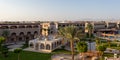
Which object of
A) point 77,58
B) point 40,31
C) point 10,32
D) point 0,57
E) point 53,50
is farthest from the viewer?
point 40,31

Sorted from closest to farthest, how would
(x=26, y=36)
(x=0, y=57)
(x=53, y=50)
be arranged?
(x=0, y=57) → (x=53, y=50) → (x=26, y=36)

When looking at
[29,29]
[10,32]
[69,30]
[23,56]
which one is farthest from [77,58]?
[29,29]

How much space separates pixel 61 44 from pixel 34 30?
2218 cm

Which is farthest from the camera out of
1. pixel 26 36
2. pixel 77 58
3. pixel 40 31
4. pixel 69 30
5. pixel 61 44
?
pixel 40 31

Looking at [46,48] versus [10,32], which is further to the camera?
[10,32]

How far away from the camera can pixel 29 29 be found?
69938 millimetres

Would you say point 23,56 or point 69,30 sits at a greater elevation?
point 69,30

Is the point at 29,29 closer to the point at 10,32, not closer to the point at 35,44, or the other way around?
the point at 10,32

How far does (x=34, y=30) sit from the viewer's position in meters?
71.6

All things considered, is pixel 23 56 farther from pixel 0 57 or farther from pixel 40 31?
pixel 40 31

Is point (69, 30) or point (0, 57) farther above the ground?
point (69, 30)

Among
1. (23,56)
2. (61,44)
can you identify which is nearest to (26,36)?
(61,44)

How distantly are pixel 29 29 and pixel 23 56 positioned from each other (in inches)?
1277

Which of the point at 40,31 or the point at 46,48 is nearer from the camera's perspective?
the point at 46,48
